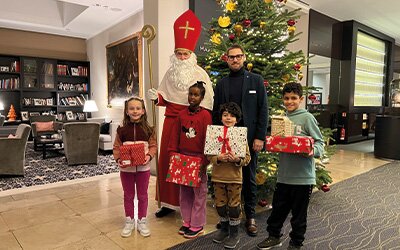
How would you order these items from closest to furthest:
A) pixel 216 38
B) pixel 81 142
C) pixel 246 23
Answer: pixel 246 23, pixel 216 38, pixel 81 142

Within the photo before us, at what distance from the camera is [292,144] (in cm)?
199

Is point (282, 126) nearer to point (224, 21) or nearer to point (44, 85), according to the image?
point (224, 21)

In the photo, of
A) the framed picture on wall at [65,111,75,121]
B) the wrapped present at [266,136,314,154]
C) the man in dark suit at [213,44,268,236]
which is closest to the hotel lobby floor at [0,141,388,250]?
the man in dark suit at [213,44,268,236]

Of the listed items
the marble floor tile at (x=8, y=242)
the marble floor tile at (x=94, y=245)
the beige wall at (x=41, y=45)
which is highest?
the beige wall at (x=41, y=45)

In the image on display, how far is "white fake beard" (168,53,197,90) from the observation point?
2.61 m

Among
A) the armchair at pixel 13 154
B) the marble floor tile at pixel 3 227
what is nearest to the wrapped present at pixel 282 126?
the marble floor tile at pixel 3 227

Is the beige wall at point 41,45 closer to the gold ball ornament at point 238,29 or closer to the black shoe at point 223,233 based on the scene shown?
the gold ball ornament at point 238,29

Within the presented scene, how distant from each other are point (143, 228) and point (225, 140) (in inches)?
43.6

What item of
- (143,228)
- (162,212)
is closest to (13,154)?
(162,212)

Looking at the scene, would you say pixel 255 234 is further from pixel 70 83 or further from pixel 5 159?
pixel 70 83

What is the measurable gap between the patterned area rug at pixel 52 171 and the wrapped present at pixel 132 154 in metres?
2.68

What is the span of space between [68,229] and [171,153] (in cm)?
123

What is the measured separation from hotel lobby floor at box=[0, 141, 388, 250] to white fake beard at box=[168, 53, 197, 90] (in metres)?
1.32

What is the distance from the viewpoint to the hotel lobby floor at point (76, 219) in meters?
2.42
